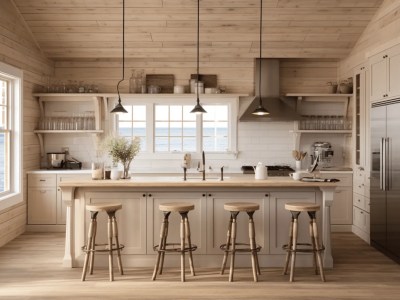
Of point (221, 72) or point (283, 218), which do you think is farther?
point (221, 72)

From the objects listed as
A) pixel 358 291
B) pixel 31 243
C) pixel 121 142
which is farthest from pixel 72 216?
pixel 358 291

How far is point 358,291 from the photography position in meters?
→ 4.76

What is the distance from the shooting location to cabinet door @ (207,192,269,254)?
223 inches

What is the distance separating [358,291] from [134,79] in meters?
4.95

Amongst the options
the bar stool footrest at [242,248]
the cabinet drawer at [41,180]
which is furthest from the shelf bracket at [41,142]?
the bar stool footrest at [242,248]

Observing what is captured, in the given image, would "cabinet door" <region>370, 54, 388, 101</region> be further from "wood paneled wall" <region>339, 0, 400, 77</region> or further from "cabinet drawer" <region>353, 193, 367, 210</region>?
"cabinet drawer" <region>353, 193, 367, 210</region>

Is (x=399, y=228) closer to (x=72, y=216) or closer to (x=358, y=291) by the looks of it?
(x=358, y=291)

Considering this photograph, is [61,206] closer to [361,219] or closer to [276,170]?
[276,170]

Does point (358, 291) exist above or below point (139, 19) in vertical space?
below

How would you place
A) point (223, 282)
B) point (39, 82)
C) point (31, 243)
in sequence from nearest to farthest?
point (223, 282), point (31, 243), point (39, 82)

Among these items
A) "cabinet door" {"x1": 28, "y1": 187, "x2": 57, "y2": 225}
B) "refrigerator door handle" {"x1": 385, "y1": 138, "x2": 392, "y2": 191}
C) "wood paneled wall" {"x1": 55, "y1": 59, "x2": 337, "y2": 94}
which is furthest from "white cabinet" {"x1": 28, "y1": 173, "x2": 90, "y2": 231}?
"refrigerator door handle" {"x1": 385, "y1": 138, "x2": 392, "y2": 191}

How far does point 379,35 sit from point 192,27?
2541mm

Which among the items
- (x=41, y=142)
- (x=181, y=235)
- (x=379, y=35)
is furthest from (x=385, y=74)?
(x=41, y=142)

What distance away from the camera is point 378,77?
639 cm
